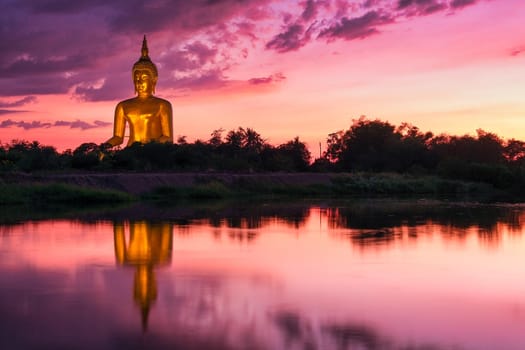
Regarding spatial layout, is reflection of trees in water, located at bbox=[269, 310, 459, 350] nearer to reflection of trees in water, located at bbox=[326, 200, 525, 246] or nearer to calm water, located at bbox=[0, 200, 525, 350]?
calm water, located at bbox=[0, 200, 525, 350]

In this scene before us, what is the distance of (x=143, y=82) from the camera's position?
3962cm

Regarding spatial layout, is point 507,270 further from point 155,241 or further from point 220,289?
point 155,241

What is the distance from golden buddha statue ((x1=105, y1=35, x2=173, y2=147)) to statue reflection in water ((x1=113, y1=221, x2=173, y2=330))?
23020 mm

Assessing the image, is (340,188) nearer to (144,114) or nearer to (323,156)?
(144,114)

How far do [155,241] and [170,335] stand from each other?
23.1ft

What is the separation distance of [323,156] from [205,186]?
109ft

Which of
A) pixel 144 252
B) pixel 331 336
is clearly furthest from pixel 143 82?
pixel 331 336

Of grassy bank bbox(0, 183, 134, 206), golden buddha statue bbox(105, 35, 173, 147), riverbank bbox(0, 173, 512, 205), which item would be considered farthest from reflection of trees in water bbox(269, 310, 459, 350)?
golden buddha statue bbox(105, 35, 173, 147)

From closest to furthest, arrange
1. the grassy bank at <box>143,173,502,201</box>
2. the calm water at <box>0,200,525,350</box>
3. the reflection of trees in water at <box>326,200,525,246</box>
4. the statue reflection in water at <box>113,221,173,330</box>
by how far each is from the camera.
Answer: the calm water at <box>0,200,525,350</box>, the statue reflection in water at <box>113,221,173,330</box>, the reflection of trees in water at <box>326,200,525,246</box>, the grassy bank at <box>143,173,502,201</box>

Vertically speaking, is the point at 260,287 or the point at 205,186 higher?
the point at 205,186

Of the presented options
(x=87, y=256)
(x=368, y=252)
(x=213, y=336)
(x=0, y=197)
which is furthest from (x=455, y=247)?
(x=0, y=197)

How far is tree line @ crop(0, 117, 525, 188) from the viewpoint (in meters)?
35.6

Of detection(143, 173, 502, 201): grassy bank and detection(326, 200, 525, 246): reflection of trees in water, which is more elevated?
detection(143, 173, 502, 201): grassy bank

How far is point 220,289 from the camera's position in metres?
8.37
